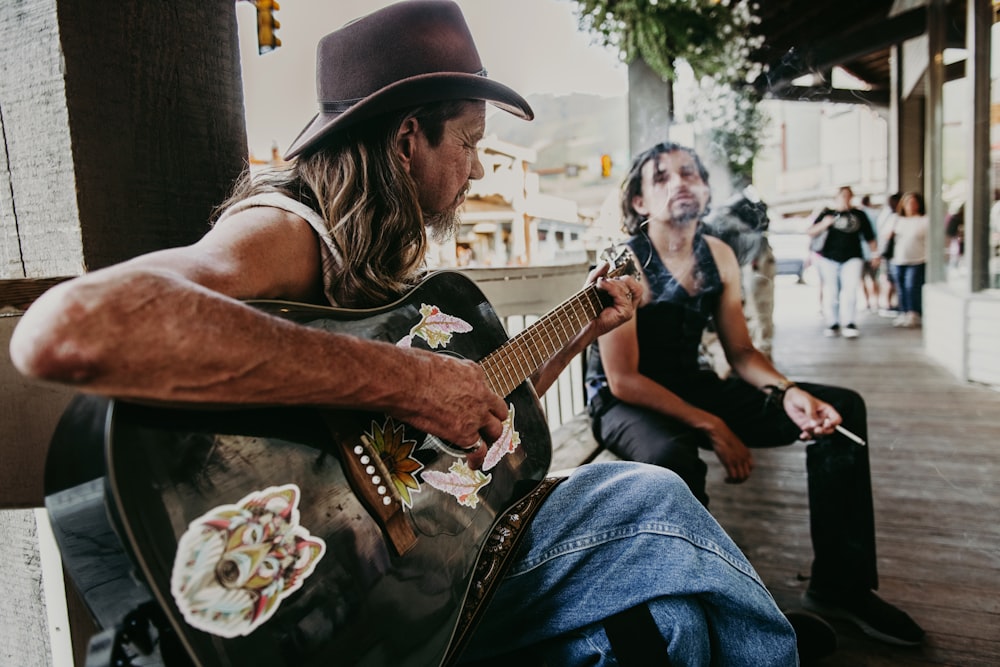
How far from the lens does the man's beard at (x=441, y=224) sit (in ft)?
4.60

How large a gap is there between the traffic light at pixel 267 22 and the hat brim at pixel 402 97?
14.2ft

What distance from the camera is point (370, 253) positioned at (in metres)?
1.14

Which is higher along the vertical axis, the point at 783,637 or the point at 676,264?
the point at 676,264

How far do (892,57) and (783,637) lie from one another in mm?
8210

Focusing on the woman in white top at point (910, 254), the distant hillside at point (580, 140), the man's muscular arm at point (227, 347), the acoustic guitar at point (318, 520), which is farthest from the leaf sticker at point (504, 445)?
the woman in white top at point (910, 254)

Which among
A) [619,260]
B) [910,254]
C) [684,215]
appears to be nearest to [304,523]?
[619,260]

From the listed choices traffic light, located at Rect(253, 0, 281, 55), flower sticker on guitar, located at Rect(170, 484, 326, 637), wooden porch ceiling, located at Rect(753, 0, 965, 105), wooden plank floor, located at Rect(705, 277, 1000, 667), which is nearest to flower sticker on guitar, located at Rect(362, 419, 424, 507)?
flower sticker on guitar, located at Rect(170, 484, 326, 637)

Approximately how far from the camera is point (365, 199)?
1162 millimetres

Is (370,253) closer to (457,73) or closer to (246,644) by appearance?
(457,73)

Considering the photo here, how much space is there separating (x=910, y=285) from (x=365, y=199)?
26.8 feet

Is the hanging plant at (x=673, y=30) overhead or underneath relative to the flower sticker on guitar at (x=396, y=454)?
overhead

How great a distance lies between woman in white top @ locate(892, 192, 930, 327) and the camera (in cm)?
659

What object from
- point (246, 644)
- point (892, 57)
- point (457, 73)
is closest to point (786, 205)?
point (892, 57)

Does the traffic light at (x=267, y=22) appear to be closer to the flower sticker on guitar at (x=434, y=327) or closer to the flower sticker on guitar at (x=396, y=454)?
the flower sticker on guitar at (x=434, y=327)
